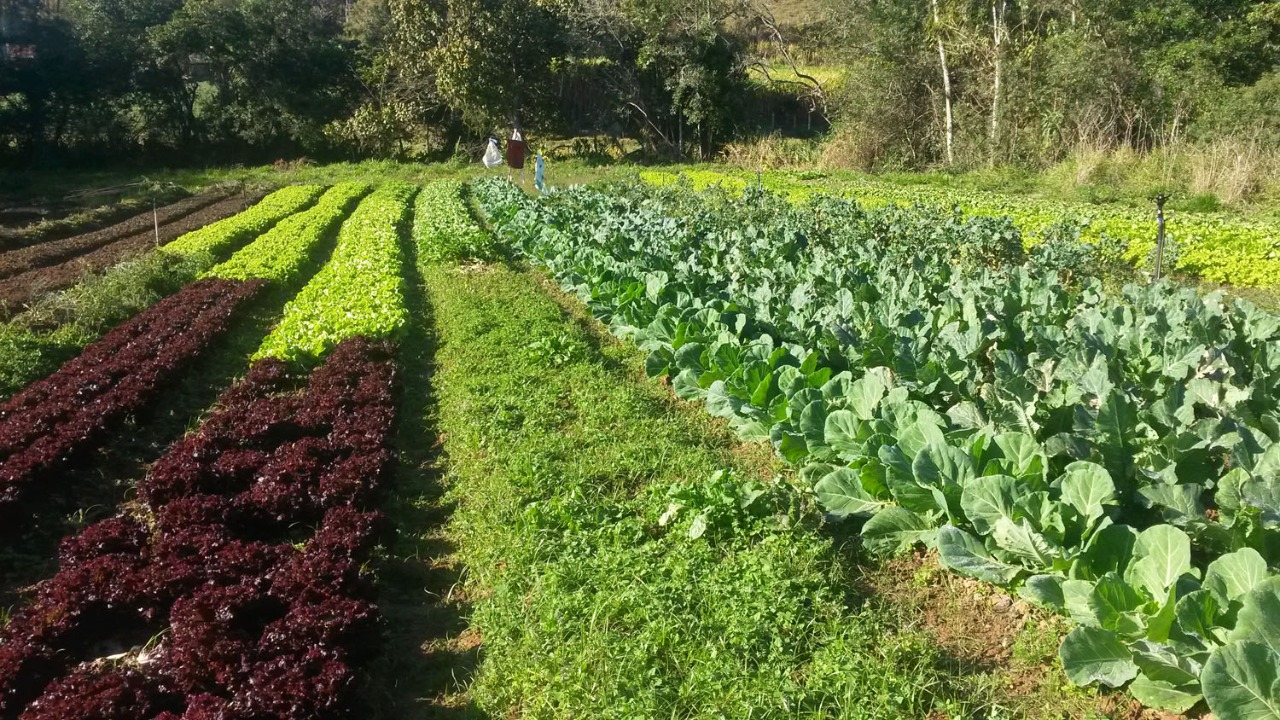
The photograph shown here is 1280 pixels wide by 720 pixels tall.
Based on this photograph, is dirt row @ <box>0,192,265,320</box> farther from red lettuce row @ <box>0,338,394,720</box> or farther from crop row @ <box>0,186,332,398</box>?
red lettuce row @ <box>0,338,394,720</box>

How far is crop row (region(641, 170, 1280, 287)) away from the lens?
1188cm

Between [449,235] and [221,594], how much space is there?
1226 centimetres

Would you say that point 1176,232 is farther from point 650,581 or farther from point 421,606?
point 421,606

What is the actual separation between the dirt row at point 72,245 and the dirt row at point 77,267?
25 centimetres

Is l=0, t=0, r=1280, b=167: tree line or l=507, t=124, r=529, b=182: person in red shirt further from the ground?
l=0, t=0, r=1280, b=167: tree line

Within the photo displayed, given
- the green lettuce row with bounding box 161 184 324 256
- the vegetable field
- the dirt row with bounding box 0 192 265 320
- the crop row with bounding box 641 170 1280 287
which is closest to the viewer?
the vegetable field

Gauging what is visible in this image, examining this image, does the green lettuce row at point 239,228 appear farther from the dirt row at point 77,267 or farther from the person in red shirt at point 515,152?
the person in red shirt at point 515,152

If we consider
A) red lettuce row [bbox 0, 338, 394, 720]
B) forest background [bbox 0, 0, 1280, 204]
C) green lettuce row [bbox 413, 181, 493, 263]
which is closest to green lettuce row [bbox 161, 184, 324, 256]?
green lettuce row [bbox 413, 181, 493, 263]

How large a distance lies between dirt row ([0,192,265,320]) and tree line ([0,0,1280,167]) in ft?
58.0

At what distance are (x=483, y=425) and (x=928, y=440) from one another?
3902 mm

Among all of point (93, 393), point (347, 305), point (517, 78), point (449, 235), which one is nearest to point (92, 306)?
point (347, 305)

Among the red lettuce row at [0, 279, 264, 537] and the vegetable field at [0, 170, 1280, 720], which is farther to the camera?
the red lettuce row at [0, 279, 264, 537]

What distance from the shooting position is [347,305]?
10281 millimetres

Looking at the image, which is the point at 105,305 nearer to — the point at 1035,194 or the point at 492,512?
the point at 492,512
